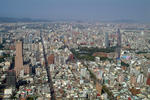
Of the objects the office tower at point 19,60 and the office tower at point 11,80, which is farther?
the office tower at point 19,60

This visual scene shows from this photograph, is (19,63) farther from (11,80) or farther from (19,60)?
(11,80)

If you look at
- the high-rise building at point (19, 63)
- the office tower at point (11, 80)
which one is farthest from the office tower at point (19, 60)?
the office tower at point (11, 80)

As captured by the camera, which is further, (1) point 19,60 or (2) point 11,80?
(1) point 19,60

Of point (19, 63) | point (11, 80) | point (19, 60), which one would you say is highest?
point (19, 60)

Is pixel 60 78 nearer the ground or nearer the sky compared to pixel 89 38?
nearer the ground

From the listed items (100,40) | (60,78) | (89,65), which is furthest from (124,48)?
(60,78)

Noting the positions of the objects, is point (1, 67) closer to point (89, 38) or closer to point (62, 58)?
point (62, 58)

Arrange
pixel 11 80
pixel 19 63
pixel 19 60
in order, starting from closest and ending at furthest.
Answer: pixel 11 80 < pixel 19 63 < pixel 19 60

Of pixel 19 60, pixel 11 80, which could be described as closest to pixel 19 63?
pixel 19 60

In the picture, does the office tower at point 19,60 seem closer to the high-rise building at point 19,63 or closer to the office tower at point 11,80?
the high-rise building at point 19,63

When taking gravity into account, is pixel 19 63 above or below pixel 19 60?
below

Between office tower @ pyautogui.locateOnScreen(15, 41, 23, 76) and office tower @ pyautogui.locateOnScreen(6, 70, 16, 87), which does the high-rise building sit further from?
office tower @ pyautogui.locateOnScreen(6, 70, 16, 87)
